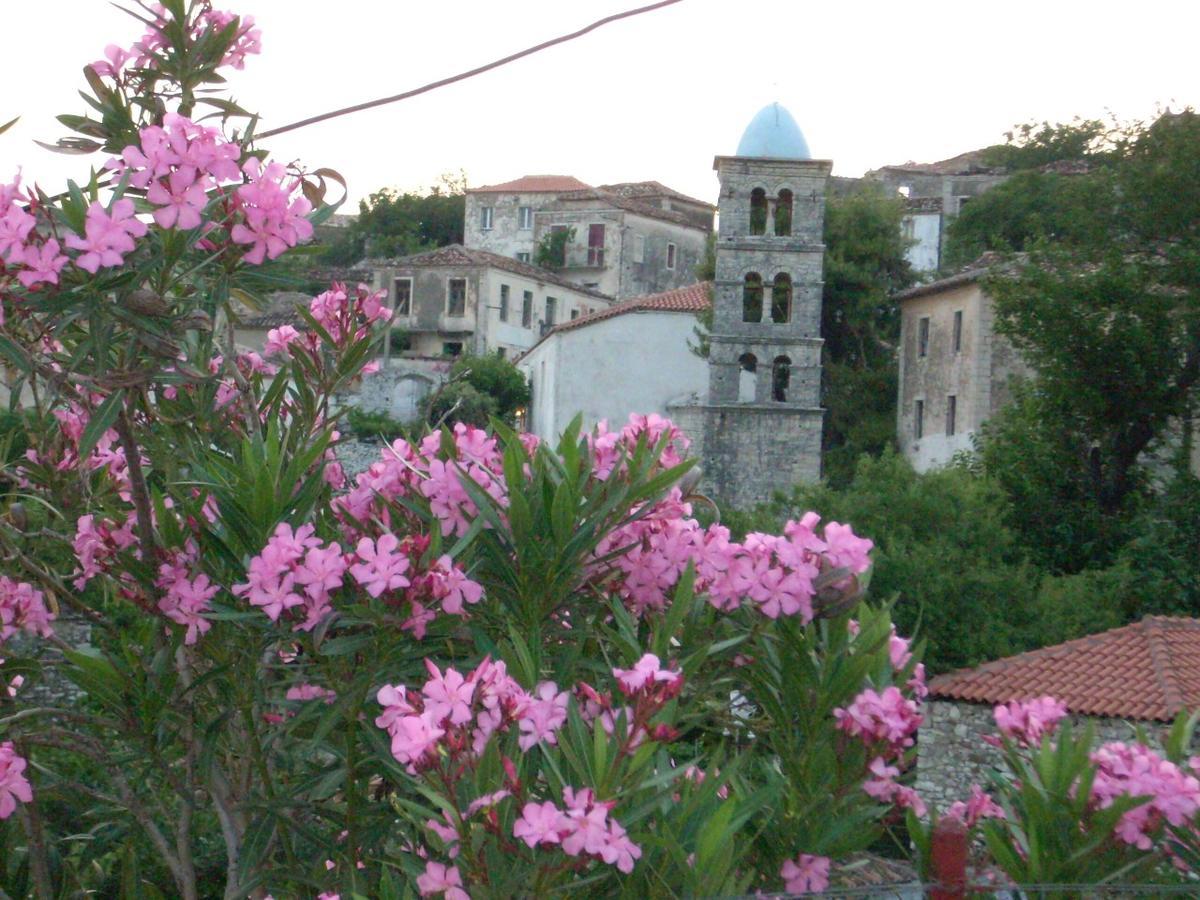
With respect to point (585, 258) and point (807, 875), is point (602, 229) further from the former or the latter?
point (807, 875)

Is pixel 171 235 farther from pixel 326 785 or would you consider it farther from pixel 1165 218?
pixel 1165 218

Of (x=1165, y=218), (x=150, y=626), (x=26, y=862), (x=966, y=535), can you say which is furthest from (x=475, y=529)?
(x=1165, y=218)

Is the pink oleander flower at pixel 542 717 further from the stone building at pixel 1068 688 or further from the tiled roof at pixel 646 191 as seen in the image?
the tiled roof at pixel 646 191

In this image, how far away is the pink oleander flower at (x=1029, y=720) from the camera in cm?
300

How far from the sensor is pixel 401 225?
5925 centimetres

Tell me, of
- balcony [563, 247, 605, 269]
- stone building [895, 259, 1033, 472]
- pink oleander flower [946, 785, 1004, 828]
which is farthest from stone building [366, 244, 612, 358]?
pink oleander flower [946, 785, 1004, 828]

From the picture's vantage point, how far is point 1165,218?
23.8 meters

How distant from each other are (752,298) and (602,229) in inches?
819

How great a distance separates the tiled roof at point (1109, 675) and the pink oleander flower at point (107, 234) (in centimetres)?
1467

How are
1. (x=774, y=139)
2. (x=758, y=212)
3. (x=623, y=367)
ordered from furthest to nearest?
1. (x=623, y=367)
2. (x=774, y=139)
3. (x=758, y=212)

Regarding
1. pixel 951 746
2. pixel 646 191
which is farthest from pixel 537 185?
pixel 951 746

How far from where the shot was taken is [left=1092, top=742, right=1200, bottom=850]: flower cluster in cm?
263

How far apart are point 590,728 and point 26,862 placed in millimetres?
1567

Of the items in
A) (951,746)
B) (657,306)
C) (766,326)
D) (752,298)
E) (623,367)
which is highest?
(752,298)
